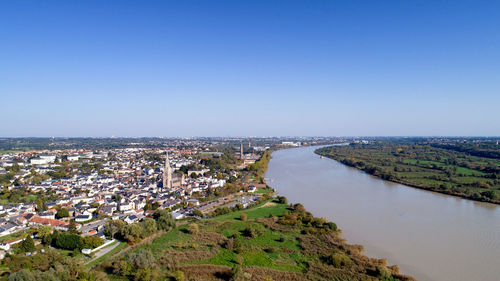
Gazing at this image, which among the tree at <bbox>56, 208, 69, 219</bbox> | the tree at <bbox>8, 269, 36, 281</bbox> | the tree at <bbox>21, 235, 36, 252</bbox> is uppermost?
the tree at <bbox>8, 269, 36, 281</bbox>

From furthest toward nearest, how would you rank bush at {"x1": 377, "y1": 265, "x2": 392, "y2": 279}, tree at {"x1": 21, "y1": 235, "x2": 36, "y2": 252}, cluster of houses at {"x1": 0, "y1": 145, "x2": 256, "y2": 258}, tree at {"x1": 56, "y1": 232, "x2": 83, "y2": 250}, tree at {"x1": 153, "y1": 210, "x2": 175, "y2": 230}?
cluster of houses at {"x1": 0, "y1": 145, "x2": 256, "y2": 258}, tree at {"x1": 153, "y1": 210, "x2": 175, "y2": 230}, tree at {"x1": 56, "y1": 232, "x2": 83, "y2": 250}, tree at {"x1": 21, "y1": 235, "x2": 36, "y2": 252}, bush at {"x1": 377, "y1": 265, "x2": 392, "y2": 279}

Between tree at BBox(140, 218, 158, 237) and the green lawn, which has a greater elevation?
tree at BBox(140, 218, 158, 237)

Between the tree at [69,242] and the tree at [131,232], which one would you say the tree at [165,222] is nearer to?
A: the tree at [131,232]

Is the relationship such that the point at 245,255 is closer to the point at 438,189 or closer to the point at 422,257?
the point at 422,257

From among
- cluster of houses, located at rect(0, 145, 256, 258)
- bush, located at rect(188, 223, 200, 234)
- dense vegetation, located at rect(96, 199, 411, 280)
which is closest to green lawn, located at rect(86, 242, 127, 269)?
dense vegetation, located at rect(96, 199, 411, 280)

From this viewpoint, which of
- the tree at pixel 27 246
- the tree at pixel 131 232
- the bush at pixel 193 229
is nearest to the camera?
the tree at pixel 27 246

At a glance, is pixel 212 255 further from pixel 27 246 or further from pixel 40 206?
pixel 40 206

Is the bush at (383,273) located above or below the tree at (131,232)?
below

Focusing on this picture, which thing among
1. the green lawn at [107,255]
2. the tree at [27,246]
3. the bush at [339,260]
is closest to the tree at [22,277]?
the green lawn at [107,255]

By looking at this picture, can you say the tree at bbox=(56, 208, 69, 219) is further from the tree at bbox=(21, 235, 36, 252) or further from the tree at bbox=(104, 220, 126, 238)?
the tree at bbox=(21, 235, 36, 252)
